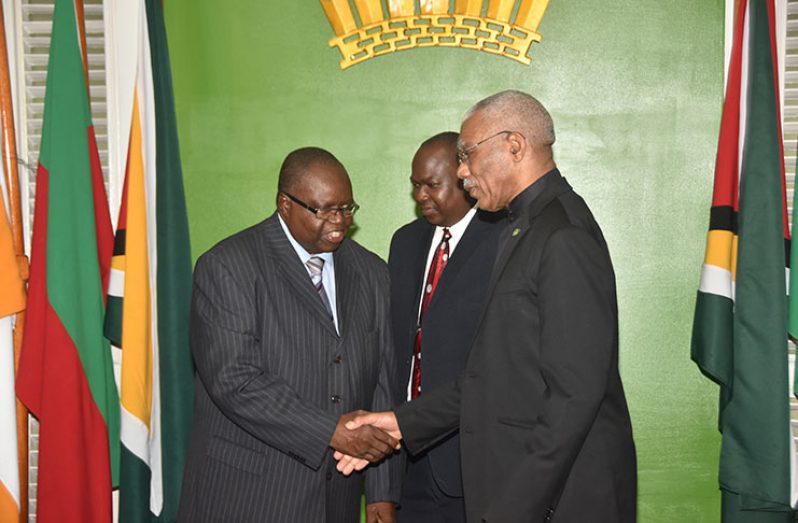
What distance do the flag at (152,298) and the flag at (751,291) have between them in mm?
2215

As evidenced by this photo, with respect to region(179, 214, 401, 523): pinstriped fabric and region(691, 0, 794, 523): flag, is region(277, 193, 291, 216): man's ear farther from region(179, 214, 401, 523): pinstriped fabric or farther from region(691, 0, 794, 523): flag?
region(691, 0, 794, 523): flag

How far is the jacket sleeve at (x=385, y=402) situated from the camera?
110 inches

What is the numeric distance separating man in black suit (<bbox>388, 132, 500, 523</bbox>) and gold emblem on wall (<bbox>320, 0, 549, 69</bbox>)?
0.80 m

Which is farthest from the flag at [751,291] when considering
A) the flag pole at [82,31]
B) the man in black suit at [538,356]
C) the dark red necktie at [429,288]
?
the flag pole at [82,31]

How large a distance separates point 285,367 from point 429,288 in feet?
2.24

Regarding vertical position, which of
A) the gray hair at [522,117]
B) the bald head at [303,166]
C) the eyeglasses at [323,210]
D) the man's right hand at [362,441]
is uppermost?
the gray hair at [522,117]

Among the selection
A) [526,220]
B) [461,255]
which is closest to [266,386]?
[461,255]

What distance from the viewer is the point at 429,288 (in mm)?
2969

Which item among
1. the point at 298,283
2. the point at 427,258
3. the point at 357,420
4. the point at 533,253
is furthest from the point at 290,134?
the point at 533,253

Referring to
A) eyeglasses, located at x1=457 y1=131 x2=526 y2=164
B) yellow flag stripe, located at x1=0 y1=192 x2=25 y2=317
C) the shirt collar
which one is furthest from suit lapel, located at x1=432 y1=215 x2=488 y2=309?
yellow flag stripe, located at x1=0 y1=192 x2=25 y2=317

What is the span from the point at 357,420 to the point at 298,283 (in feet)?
1.60

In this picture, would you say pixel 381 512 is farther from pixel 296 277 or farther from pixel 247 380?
pixel 296 277

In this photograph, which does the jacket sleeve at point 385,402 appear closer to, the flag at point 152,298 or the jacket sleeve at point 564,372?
the jacket sleeve at point 564,372

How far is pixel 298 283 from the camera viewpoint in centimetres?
260
